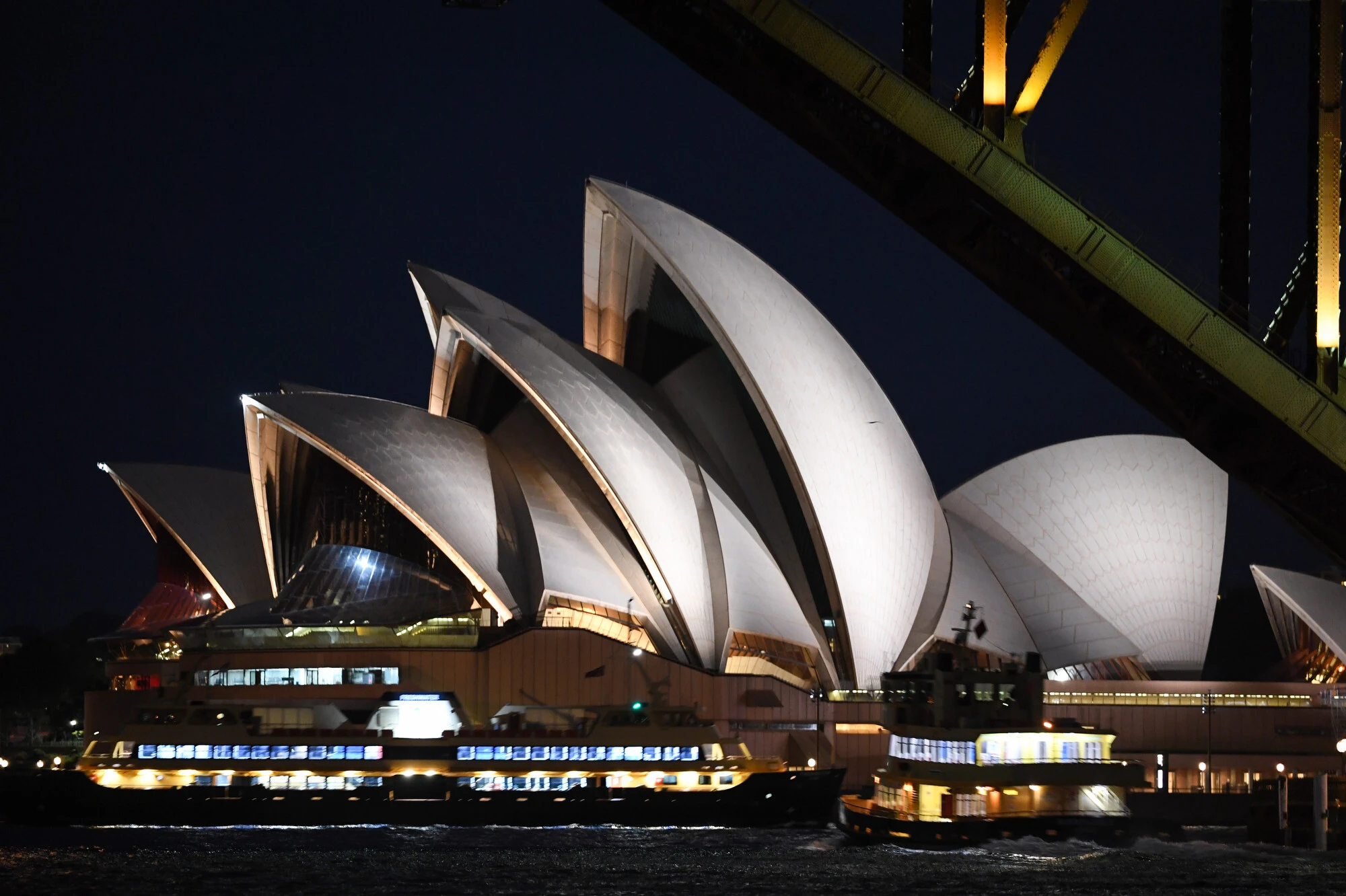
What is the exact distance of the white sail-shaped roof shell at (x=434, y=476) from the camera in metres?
40.9

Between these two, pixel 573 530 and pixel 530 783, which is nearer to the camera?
pixel 530 783

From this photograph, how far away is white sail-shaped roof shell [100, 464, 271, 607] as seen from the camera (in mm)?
49625

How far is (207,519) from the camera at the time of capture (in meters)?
50.8

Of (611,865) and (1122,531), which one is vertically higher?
(1122,531)

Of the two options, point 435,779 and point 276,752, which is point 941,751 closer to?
point 435,779

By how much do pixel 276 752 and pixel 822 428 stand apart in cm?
1925

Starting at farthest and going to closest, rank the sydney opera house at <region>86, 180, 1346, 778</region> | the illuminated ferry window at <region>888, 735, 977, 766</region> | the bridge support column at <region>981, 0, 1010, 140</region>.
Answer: the sydney opera house at <region>86, 180, 1346, 778</region>
the illuminated ferry window at <region>888, 735, 977, 766</region>
the bridge support column at <region>981, 0, 1010, 140</region>

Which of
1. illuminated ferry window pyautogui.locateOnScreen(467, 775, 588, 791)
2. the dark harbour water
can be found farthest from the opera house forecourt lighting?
the dark harbour water

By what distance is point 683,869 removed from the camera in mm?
23984

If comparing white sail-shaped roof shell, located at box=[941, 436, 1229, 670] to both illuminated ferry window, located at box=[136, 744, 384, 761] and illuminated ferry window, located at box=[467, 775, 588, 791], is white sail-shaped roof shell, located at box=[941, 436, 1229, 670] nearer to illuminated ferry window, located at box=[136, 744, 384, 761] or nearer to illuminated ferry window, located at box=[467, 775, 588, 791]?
illuminated ferry window, located at box=[467, 775, 588, 791]

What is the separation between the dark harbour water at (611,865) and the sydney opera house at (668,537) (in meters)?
7.93

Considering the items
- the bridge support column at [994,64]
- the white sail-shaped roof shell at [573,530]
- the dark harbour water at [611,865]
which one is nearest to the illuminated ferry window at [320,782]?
the dark harbour water at [611,865]

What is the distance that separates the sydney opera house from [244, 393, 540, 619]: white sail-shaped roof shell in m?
0.08

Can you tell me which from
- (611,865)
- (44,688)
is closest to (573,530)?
(611,865)
